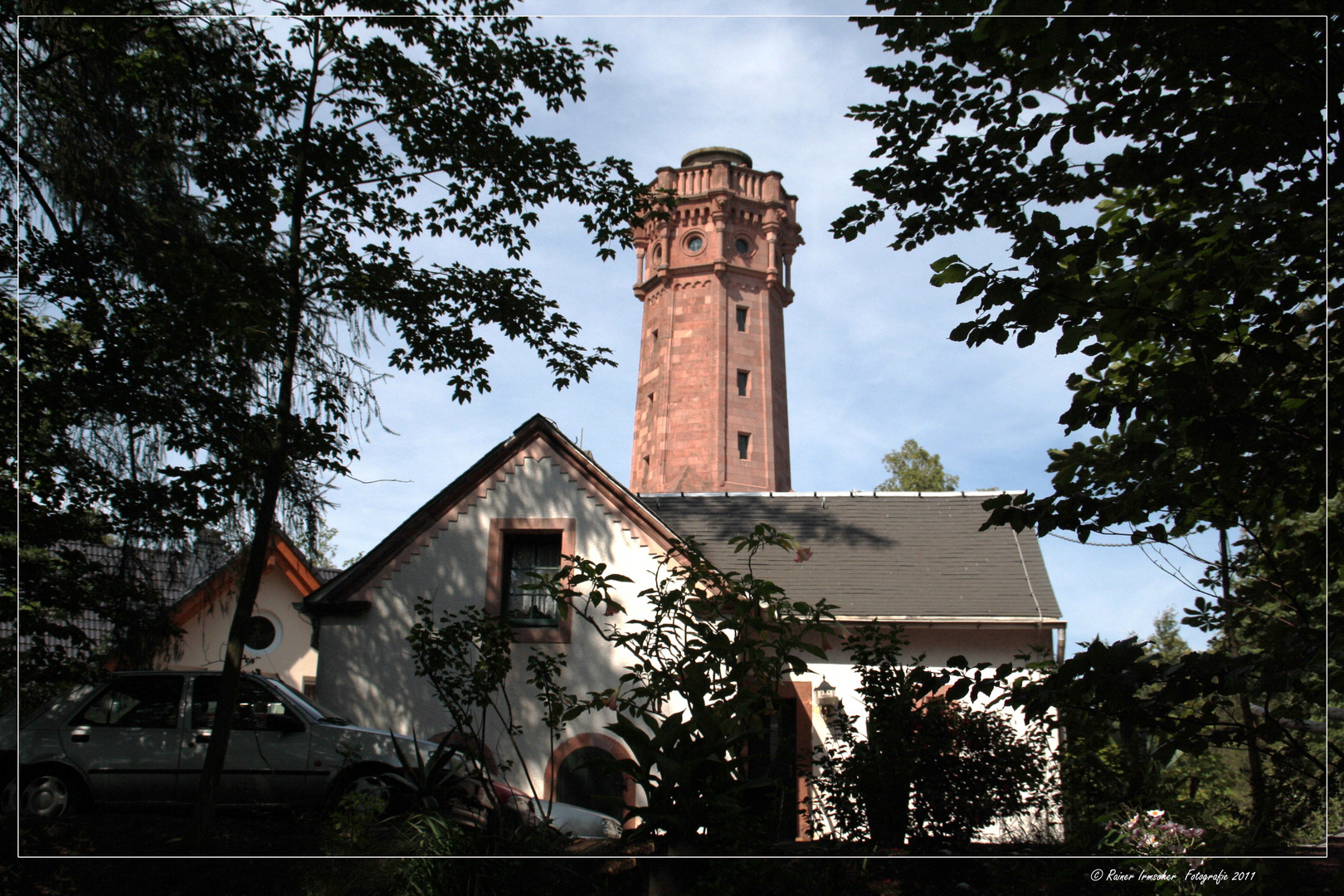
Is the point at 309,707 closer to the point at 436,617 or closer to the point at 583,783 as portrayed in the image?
the point at 436,617

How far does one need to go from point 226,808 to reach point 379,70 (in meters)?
5.02

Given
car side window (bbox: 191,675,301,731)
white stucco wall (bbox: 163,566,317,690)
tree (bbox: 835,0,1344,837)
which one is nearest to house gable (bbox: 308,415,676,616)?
white stucco wall (bbox: 163,566,317,690)

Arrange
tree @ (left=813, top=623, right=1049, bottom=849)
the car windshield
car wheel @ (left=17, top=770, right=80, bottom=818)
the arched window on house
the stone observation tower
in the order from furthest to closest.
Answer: the stone observation tower < the arched window on house < the car windshield < tree @ (left=813, top=623, right=1049, bottom=849) < car wheel @ (left=17, top=770, right=80, bottom=818)

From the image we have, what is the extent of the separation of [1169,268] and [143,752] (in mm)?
6349

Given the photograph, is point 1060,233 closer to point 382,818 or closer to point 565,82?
point 565,82

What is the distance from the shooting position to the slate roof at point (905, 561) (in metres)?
6.25

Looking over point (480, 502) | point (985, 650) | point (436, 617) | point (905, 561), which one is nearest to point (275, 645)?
point (436, 617)

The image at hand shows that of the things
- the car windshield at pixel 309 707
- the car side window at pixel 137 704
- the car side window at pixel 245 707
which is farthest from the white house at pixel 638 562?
the car side window at pixel 137 704

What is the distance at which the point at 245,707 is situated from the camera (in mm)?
5781

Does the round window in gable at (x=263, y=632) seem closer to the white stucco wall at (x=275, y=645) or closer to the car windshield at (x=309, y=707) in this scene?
the white stucco wall at (x=275, y=645)

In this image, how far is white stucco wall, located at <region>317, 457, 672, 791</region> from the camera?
722cm

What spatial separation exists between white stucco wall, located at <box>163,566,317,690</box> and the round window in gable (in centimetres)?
2

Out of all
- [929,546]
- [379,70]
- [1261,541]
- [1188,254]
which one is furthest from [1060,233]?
[379,70]

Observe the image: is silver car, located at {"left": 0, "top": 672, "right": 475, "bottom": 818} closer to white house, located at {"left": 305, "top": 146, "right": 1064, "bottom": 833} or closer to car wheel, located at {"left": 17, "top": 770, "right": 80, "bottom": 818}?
car wheel, located at {"left": 17, "top": 770, "right": 80, "bottom": 818}
